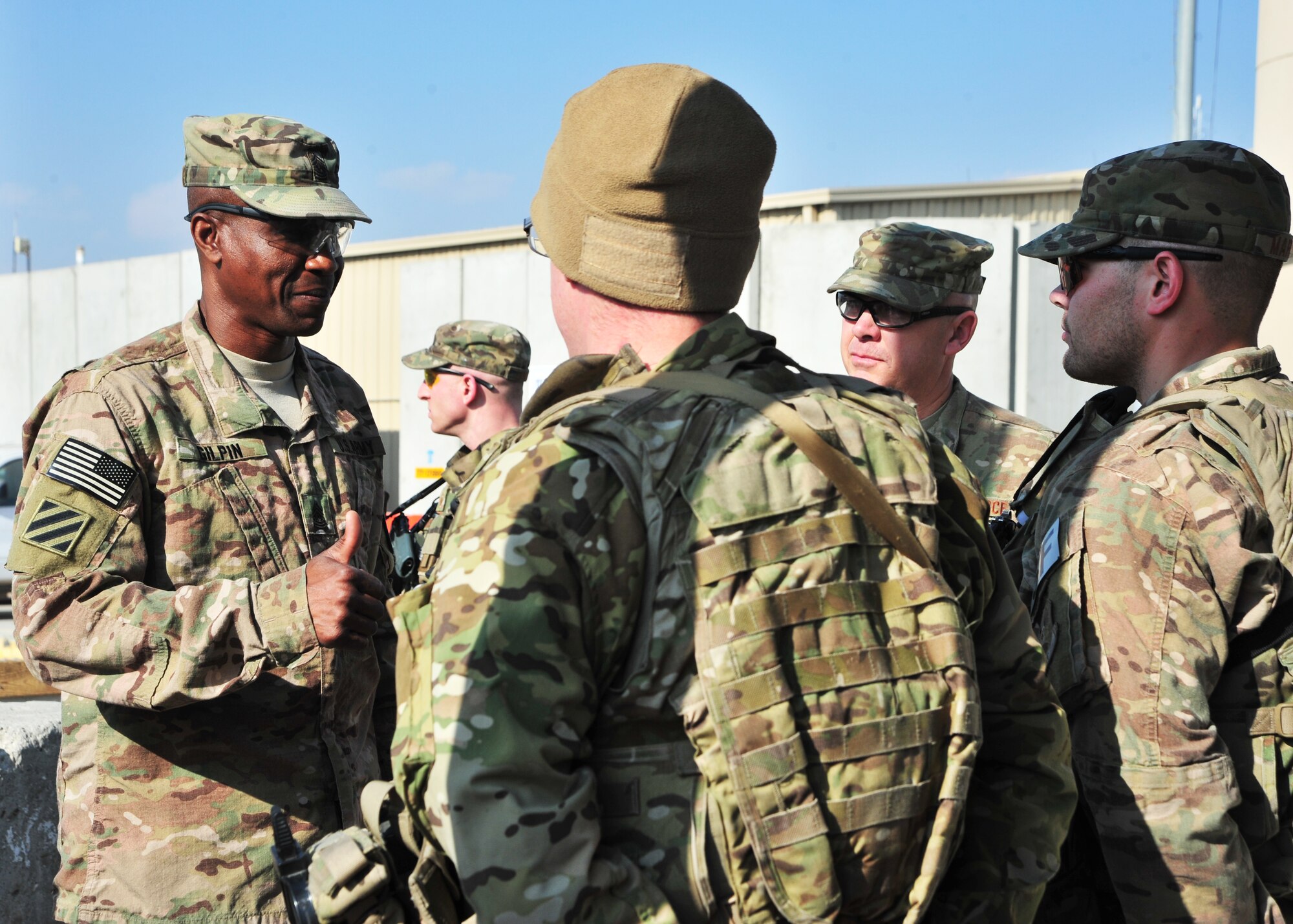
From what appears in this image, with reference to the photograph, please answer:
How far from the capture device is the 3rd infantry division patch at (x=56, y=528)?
2658 mm

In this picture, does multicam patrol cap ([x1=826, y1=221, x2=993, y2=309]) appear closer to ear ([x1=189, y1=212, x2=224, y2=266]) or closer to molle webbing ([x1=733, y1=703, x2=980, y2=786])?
ear ([x1=189, y1=212, x2=224, y2=266])

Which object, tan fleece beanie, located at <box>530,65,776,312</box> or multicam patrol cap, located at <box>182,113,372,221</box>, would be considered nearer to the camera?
tan fleece beanie, located at <box>530,65,776,312</box>

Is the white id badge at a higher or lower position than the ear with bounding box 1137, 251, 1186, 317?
lower

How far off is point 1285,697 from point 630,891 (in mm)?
1618

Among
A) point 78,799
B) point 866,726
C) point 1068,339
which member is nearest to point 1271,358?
point 1068,339

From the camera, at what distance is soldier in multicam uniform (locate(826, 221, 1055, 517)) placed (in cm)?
433

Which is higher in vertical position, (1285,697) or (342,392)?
(342,392)

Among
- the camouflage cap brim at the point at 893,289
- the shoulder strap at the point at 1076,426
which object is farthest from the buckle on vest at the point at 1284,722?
the camouflage cap brim at the point at 893,289

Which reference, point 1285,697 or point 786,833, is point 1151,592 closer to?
point 1285,697

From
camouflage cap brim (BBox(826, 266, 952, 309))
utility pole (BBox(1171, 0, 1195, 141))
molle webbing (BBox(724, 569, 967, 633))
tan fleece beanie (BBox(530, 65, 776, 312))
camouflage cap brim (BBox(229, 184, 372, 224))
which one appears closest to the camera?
molle webbing (BBox(724, 569, 967, 633))

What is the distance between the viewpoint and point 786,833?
1.54 meters

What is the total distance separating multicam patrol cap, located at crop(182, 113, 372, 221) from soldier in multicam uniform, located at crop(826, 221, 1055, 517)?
1921 mm

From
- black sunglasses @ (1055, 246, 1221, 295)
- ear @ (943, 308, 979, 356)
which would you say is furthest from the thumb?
ear @ (943, 308, 979, 356)

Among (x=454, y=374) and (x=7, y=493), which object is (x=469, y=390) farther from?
(x=7, y=493)
